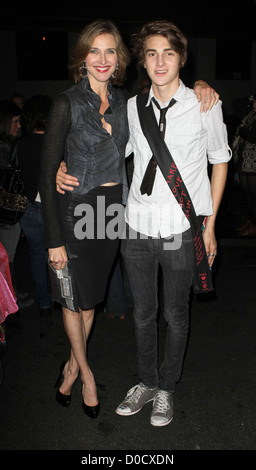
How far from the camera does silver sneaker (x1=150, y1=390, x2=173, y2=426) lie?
8.68ft

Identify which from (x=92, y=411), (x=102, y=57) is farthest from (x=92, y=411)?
(x=102, y=57)

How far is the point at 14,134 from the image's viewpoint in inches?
170

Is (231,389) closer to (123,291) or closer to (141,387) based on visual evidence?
(141,387)

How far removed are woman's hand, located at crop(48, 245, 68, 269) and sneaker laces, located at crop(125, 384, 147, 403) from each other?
39.3 inches

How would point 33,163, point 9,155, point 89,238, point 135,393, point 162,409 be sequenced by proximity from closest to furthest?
point 89,238 → point 162,409 → point 135,393 → point 33,163 → point 9,155

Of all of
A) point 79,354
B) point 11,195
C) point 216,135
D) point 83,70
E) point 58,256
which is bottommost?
point 79,354

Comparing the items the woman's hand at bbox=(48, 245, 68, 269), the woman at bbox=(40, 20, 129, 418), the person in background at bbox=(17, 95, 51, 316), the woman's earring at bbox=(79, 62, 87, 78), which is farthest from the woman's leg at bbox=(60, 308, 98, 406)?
the woman's earring at bbox=(79, 62, 87, 78)

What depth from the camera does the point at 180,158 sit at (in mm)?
2307

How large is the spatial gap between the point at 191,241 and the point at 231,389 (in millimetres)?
1207

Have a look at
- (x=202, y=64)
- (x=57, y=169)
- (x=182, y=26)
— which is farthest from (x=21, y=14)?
(x=57, y=169)

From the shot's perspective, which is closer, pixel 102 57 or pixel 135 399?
pixel 102 57

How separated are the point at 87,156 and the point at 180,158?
49cm

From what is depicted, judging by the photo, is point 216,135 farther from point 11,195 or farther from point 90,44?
point 11,195

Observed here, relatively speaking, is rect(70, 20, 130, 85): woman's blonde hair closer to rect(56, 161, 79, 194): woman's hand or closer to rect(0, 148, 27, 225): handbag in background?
rect(56, 161, 79, 194): woman's hand
